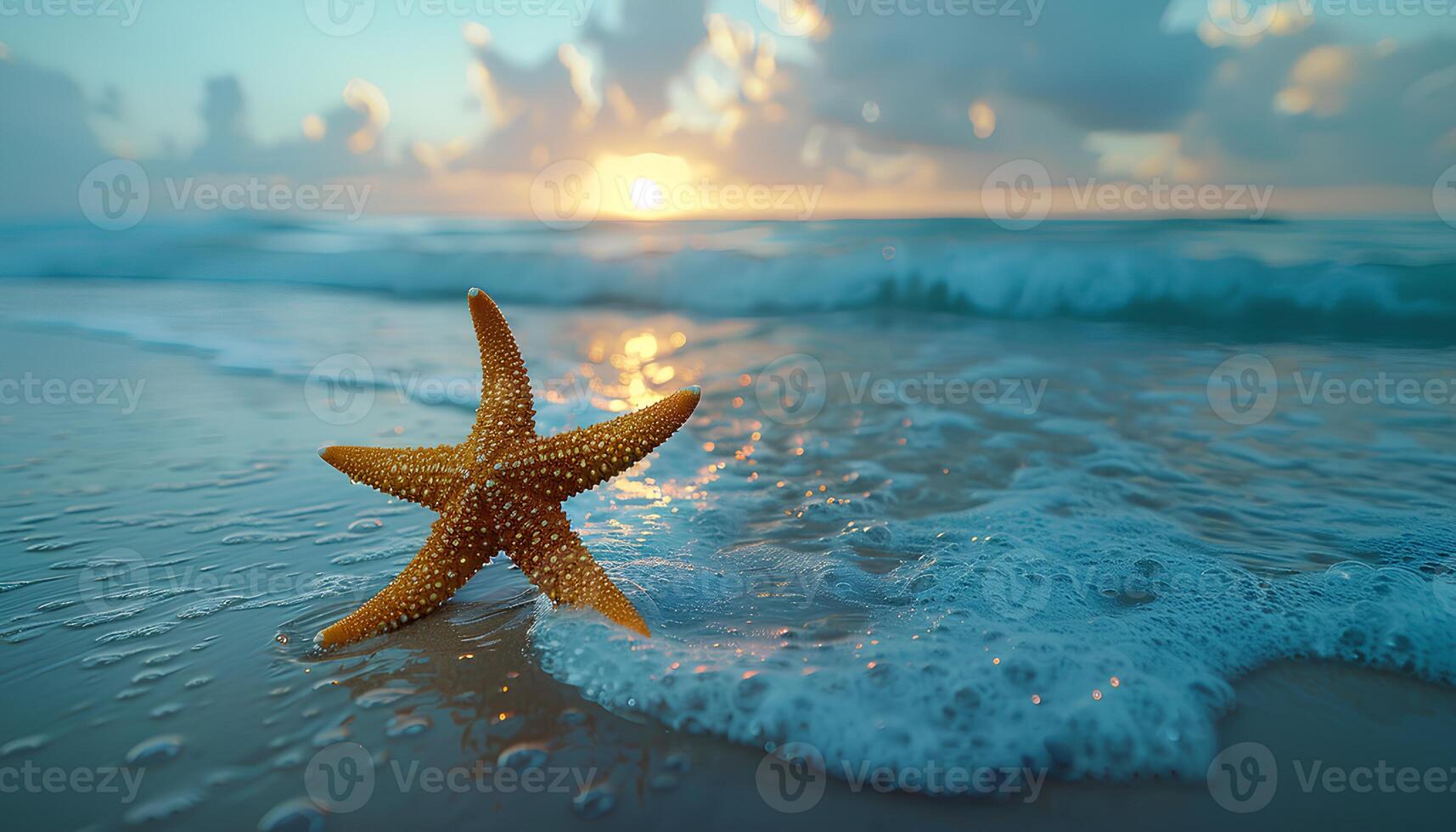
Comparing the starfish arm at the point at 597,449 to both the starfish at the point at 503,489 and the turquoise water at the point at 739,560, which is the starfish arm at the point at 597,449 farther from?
the turquoise water at the point at 739,560

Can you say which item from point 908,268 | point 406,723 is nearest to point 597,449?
point 406,723

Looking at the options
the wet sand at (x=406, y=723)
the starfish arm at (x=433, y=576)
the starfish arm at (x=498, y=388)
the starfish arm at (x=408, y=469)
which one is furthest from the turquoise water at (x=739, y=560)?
the starfish arm at (x=498, y=388)

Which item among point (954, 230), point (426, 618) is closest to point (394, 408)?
point (426, 618)

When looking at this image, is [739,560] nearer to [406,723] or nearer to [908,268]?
[406,723]

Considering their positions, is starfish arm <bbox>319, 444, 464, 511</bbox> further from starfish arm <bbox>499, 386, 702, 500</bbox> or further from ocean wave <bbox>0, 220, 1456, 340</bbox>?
ocean wave <bbox>0, 220, 1456, 340</bbox>

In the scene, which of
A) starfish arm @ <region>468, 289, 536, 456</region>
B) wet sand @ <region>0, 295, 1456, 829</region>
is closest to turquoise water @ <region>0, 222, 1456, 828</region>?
wet sand @ <region>0, 295, 1456, 829</region>

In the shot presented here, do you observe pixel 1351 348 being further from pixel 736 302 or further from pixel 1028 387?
pixel 736 302
